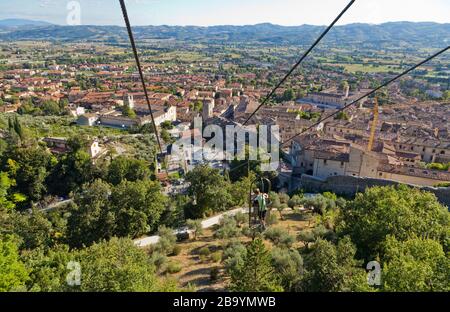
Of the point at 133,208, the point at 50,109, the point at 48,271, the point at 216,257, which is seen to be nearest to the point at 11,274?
the point at 48,271

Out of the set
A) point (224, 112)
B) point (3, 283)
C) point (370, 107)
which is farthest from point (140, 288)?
point (370, 107)

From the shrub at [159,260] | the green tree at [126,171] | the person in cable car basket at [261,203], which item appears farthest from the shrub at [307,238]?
the green tree at [126,171]

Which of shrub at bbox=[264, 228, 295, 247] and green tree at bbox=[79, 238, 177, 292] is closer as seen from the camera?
green tree at bbox=[79, 238, 177, 292]

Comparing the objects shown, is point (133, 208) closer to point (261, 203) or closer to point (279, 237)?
point (279, 237)

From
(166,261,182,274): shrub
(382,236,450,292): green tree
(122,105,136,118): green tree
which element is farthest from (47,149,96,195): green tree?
(382,236,450,292): green tree

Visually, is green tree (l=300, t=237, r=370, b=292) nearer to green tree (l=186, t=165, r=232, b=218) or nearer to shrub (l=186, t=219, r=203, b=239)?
shrub (l=186, t=219, r=203, b=239)

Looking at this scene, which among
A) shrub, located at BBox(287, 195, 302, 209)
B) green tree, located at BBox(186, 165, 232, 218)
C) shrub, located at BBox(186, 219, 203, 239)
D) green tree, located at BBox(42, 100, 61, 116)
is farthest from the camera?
green tree, located at BBox(42, 100, 61, 116)
